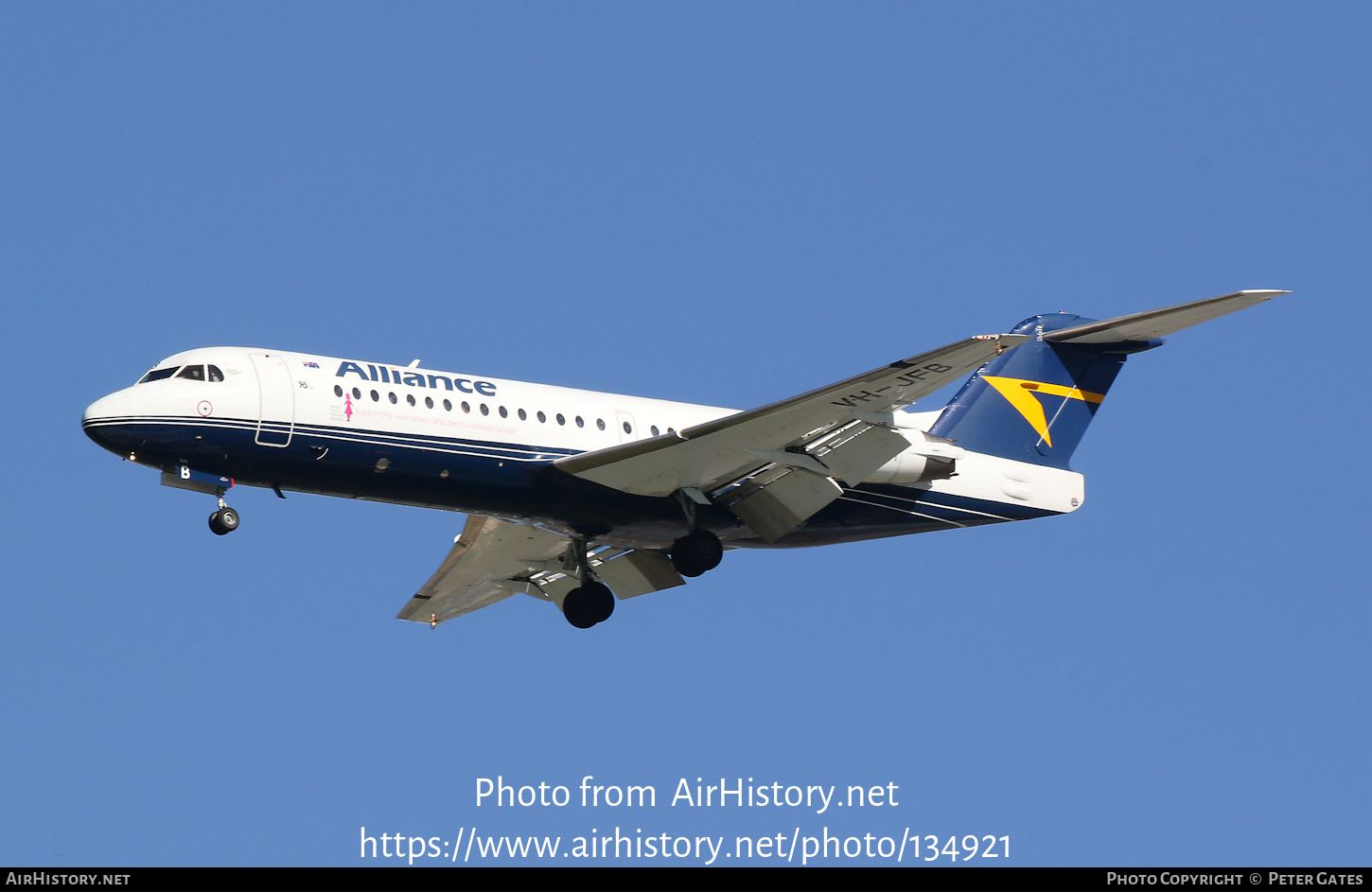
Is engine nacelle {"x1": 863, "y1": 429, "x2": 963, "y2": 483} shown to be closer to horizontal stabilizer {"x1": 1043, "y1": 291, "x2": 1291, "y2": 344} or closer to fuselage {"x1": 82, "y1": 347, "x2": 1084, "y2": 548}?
fuselage {"x1": 82, "y1": 347, "x2": 1084, "y2": 548}

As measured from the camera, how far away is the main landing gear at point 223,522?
21.2 metres

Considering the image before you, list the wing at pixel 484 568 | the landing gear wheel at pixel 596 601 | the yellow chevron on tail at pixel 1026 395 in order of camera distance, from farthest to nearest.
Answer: the yellow chevron on tail at pixel 1026 395, the wing at pixel 484 568, the landing gear wheel at pixel 596 601

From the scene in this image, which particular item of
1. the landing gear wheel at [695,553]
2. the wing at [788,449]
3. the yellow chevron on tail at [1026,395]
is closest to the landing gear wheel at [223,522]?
the wing at [788,449]

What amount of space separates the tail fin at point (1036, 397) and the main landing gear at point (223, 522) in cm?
1173

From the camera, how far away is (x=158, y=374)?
21453 millimetres

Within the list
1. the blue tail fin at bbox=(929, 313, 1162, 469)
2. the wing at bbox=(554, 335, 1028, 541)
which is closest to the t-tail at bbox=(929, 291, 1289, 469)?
the blue tail fin at bbox=(929, 313, 1162, 469)

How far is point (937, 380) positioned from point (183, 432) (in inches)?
389

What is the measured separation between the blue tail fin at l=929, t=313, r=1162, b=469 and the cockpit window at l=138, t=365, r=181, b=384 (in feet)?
40.5

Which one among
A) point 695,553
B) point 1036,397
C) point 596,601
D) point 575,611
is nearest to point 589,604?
point 596,601

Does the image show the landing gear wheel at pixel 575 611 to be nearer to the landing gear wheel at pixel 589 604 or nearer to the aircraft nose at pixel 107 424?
the landing gear wheel at pixel 589 604

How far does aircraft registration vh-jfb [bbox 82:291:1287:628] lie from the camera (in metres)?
21.3
